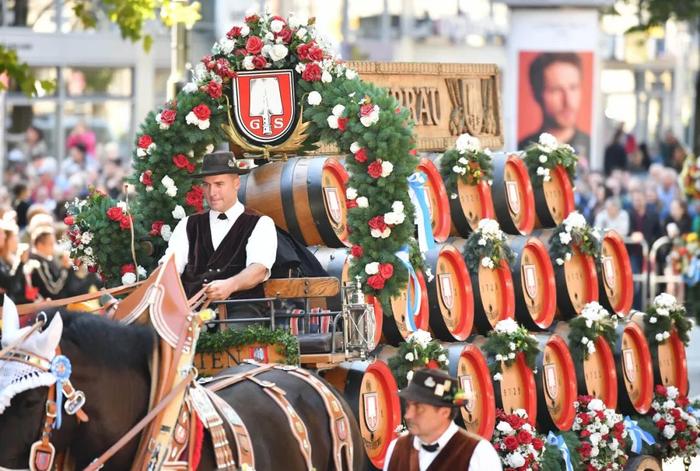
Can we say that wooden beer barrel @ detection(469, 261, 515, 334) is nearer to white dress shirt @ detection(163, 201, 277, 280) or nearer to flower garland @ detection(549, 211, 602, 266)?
flower garland @ detection(549, 211, 602, 266)

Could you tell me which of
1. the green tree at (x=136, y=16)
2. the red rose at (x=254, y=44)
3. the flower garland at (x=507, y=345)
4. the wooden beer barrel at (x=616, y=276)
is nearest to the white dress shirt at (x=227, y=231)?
the red rose at (x=254, y=44)

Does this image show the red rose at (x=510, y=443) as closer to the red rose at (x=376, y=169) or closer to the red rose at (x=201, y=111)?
the red rose at (x=376, y=169)

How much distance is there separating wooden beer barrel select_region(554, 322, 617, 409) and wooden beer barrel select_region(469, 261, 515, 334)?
2.03ft

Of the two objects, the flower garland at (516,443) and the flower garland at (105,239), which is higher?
the flower garland at (105,239)

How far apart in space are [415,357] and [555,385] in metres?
1.93

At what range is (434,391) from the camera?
24.4 ft

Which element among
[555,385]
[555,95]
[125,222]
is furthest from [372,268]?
[555,95]

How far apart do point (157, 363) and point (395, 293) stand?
274cm

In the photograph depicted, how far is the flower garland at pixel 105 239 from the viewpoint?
10.8 meters

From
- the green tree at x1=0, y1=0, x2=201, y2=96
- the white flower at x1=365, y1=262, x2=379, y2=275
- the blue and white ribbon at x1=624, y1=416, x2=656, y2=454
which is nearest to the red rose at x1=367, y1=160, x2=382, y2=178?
the white flower at x1=365, y1=262, x2=379, y2=275

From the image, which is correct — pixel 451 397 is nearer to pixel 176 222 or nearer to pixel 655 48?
pixel 176 222

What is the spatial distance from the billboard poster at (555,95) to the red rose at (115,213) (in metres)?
14.0

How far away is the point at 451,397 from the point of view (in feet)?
24.4

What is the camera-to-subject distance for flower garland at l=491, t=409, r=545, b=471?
36.6 ft
